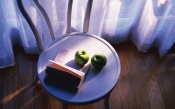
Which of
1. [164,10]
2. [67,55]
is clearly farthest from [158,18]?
[67,55]

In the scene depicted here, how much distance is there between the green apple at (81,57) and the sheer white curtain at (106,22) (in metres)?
0.29

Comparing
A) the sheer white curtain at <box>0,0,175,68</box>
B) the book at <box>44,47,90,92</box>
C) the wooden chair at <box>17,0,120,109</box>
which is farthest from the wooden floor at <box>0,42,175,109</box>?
the book at <box>44,47,90,92</box>

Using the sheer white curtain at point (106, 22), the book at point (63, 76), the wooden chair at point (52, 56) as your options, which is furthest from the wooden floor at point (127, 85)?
the book at point (63, 76)

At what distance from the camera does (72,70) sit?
3.45 feet

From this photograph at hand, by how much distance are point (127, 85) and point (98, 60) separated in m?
0.49

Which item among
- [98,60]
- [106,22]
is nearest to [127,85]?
[106,22]

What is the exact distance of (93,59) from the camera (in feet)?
3.59

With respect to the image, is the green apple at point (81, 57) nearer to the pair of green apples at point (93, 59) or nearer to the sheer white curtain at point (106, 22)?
the pair of green apples at point (93, 59)

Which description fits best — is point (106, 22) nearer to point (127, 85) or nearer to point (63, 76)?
point (127, 85)

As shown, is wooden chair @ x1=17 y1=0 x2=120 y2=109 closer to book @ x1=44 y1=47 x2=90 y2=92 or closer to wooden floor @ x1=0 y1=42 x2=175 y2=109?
book @ x1=44 y1=47 x2=90 y2=92

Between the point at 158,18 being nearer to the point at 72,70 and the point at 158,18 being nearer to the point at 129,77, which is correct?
the point at 129,77

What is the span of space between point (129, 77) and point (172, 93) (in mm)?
261

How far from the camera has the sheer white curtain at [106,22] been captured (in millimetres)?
1296

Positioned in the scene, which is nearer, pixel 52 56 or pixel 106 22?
pixel 52 56
